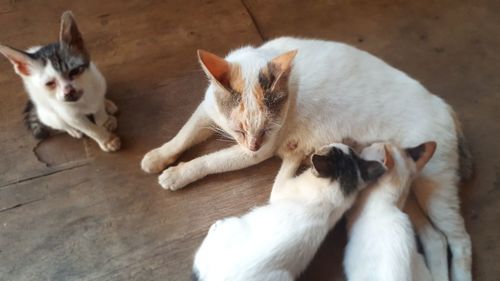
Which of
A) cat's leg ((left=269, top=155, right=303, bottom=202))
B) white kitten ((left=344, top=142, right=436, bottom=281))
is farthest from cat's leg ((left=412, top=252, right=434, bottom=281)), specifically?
cat's leg ((left=269, top=155, right=303, bottom=202))

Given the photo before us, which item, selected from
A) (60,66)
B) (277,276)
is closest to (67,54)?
(60,66)

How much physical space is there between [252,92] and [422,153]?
61cm

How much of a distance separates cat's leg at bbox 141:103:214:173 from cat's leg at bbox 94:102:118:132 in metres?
0.22

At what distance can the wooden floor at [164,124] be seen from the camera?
170cm

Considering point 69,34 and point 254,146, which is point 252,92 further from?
point 69,34

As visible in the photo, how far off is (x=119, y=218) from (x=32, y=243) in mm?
325

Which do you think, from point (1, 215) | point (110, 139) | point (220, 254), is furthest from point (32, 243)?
point (220, 254)

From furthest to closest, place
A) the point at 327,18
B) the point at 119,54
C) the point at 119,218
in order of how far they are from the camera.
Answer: the point at 327,18, the point at 119,54, the point at 119,218

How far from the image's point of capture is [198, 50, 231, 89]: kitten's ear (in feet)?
4.49

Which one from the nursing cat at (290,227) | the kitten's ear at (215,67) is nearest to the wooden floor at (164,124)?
the nursing cat at (290,227)

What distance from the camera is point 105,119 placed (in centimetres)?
189

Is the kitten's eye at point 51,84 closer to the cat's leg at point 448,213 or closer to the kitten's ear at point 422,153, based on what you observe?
the kitten's ear at point 422,153

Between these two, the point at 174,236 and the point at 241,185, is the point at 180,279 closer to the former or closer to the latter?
the point at 174,236

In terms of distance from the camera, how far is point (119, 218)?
1.76 meters
